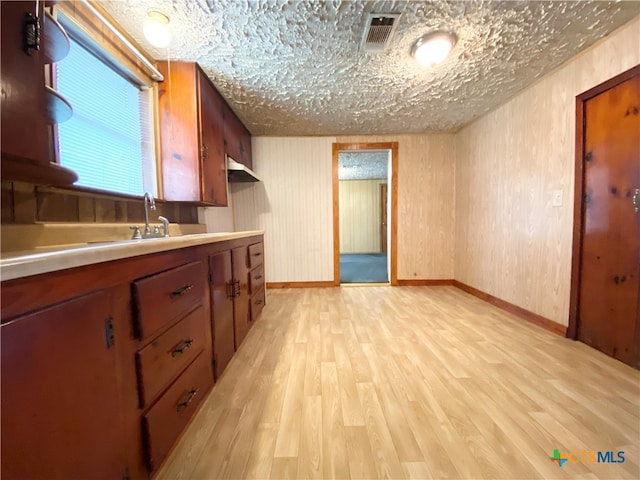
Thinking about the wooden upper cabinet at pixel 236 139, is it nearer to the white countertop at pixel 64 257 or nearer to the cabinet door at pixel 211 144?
the cabinet door at pixel 211 144

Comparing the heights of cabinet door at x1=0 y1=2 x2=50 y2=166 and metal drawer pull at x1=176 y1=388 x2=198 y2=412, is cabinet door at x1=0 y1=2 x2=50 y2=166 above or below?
above

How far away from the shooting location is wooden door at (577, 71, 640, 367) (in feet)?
5.14

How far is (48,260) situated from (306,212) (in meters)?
3.21

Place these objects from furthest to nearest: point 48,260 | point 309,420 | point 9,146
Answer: point 309,420
point 9,146
point 48,260

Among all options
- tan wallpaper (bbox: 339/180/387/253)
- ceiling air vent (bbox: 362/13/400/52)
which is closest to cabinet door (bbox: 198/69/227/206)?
ceiling air vent (bbox: 362/13/400/52)

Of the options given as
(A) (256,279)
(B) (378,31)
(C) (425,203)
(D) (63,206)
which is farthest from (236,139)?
(C) (425,203)

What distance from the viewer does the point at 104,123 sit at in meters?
1.49

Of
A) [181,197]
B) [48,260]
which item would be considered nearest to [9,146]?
[48,260]

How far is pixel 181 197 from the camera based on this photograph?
6.49 ft

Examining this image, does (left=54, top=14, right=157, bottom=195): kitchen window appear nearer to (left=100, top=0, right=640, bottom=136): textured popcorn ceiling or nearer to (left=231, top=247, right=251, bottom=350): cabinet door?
(left=100, top=0, right=640, bottom=136): textured popcorn ceiling

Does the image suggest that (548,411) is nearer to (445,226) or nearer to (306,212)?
(445,226)

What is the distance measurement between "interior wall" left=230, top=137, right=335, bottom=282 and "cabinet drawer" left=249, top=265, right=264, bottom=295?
111 centimetres

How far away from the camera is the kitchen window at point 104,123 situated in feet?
4.16

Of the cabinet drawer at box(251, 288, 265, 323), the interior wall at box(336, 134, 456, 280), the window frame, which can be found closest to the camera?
the window frame
